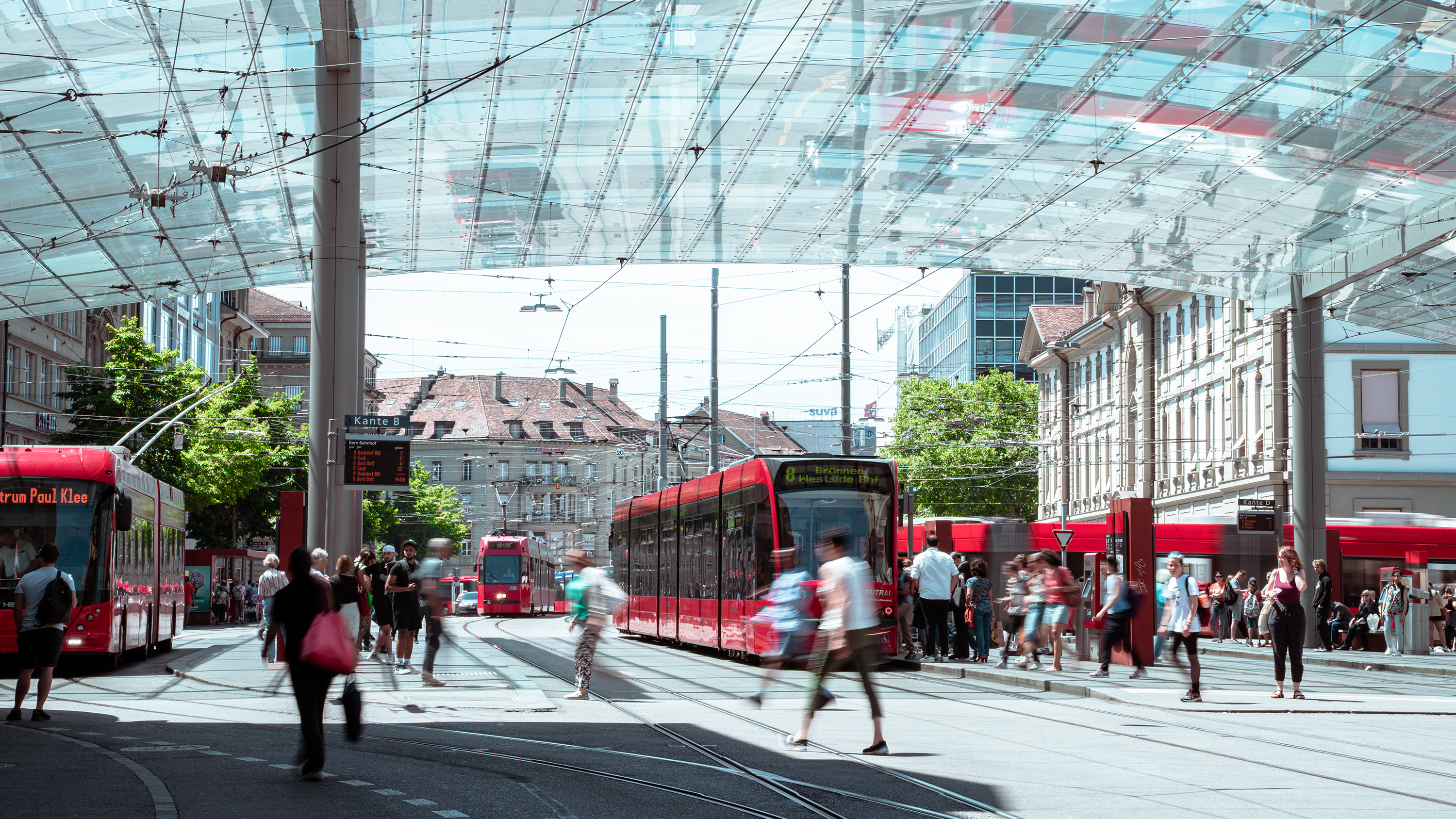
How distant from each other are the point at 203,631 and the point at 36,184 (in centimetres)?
2083

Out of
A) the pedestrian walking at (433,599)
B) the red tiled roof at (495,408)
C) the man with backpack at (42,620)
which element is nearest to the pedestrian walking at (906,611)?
the pedestrian walking at (433,599)

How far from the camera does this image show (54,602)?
14.6m

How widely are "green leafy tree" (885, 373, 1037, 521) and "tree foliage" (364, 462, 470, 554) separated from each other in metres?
30.0

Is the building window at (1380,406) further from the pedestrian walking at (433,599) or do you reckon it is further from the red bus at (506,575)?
the pedestrian walking at (433,599)

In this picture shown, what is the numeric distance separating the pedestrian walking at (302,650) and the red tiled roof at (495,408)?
10632 cm

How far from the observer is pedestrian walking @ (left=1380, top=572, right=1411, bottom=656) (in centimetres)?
3048

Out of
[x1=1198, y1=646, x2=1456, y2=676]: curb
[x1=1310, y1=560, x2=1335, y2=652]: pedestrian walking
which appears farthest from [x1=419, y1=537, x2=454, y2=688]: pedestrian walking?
[x1=1310, y1=560, x2=1335, y2=652]: pedestrian walking

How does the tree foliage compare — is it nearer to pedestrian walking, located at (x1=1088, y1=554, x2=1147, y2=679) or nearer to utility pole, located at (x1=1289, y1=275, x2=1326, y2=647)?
utility pole, located at (x1=1289, y1=275, x2=1326, y2=647)

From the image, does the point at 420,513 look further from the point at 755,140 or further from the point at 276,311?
the point at 755,140

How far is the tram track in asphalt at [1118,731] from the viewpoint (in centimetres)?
1068

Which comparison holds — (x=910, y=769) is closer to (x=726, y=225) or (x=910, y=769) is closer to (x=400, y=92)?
(x=400, y=92)

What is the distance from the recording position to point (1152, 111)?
24531 millimetres

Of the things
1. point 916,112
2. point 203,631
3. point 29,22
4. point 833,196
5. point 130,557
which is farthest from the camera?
point 203,631

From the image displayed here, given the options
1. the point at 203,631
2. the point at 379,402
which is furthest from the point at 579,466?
the point at 203,631
